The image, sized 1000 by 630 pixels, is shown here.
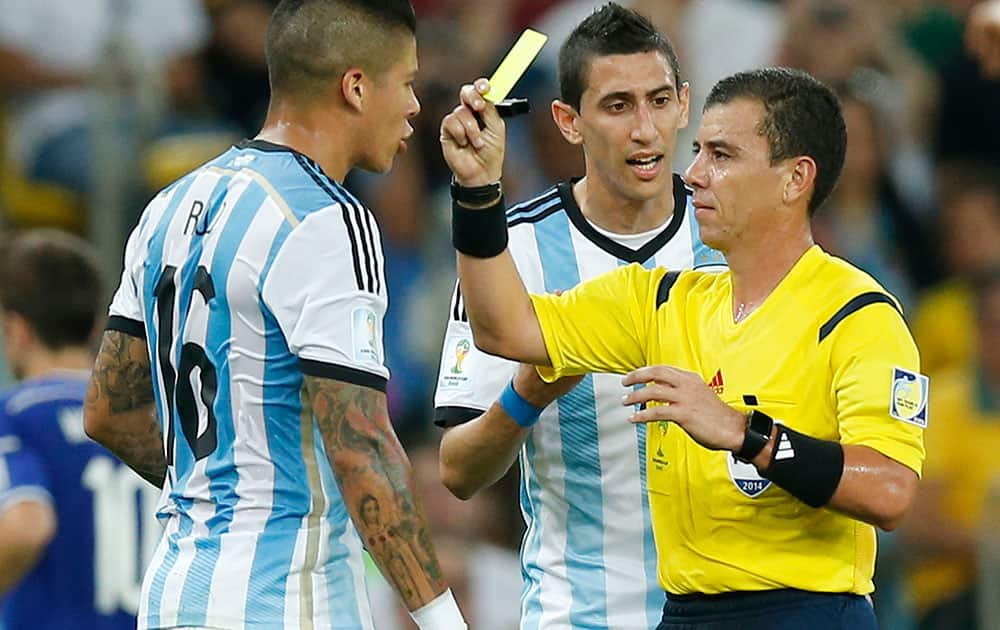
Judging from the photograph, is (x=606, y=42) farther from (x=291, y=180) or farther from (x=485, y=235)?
(x=291, y=180)

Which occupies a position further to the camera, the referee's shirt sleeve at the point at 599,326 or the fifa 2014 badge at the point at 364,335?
the referee's shirt sleeve at the point at 599,326

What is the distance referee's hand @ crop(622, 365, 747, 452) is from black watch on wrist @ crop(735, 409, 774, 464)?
1 cm

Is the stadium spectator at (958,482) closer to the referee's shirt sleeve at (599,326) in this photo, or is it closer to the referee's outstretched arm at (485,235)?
the referee's shirt sleeve at (599,326)

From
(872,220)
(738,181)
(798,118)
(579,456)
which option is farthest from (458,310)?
(872,220)

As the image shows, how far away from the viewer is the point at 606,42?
16.1 feet

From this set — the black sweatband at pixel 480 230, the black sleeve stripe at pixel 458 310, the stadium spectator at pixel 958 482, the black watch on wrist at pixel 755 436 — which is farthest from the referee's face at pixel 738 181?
the stadium spectator at pixel 958 482

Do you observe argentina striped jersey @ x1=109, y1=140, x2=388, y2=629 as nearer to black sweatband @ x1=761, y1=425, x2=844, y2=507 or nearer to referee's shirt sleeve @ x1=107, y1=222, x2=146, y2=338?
referee's shirt sleeve @ x1=107, y1=222, x2=146, y2=338

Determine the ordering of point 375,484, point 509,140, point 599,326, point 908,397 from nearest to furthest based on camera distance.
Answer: point 908,397, point 375,484, point 599,326, point 509,140

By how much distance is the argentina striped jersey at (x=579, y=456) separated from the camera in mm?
4738

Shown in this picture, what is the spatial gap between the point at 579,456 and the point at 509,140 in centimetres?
494

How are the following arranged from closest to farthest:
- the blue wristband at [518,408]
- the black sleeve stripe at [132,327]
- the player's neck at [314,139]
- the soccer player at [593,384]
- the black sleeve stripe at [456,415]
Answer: the player's neck at [314,139]
the black sleeve stripe at [132,327]
the blue wristband at [518,408]
the soccer player at [593,384]
the black sleeve stripe at [456,415]

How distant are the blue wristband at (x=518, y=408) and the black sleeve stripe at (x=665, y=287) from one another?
48 cm

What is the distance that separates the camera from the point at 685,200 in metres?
4.98

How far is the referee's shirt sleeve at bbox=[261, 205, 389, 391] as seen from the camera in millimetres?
3994
